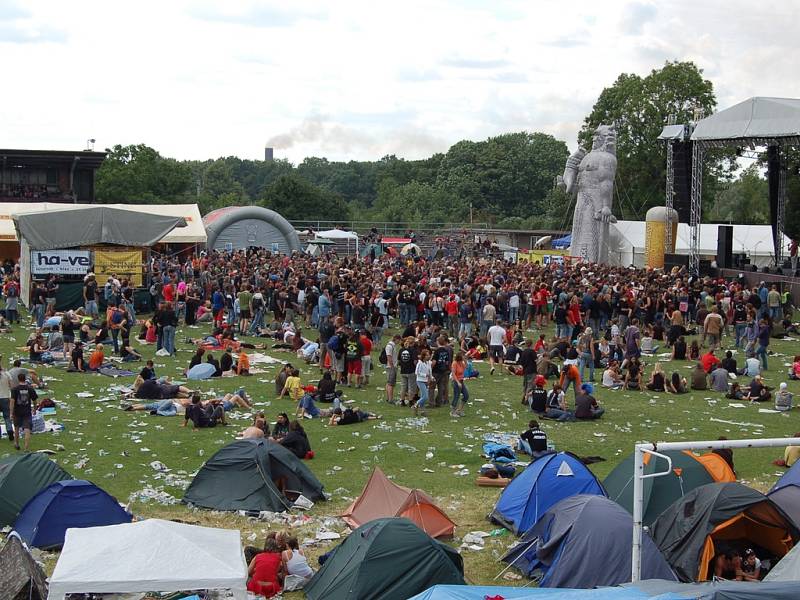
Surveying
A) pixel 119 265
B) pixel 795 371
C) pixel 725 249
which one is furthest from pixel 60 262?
pixel 725 249

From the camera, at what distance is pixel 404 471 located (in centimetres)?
1611

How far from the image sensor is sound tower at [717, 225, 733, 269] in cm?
4219

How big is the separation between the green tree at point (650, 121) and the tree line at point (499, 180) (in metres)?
0.07

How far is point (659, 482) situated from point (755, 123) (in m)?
26.1

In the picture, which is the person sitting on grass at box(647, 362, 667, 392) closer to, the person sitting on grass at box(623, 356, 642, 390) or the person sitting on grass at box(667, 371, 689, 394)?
the person sitting on grass at box(667, 371, 689, 394)

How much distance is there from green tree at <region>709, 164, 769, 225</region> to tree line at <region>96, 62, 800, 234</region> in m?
0.15

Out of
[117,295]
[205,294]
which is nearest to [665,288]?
[205,294]

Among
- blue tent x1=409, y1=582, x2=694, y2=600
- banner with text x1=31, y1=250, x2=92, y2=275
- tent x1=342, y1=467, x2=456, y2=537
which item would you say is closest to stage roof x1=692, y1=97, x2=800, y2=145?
banner with text x1=31, y1=250, x2=92, y2=275

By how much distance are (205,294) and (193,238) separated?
11.6 m

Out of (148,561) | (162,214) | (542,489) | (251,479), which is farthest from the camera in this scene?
(162,214)

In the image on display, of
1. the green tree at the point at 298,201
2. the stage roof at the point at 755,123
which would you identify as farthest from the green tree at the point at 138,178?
the stage roof at the point at 755,123

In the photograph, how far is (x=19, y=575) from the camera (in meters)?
10.2

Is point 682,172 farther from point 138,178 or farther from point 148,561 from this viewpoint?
point 138,178

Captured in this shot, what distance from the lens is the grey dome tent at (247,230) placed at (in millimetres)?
51031
